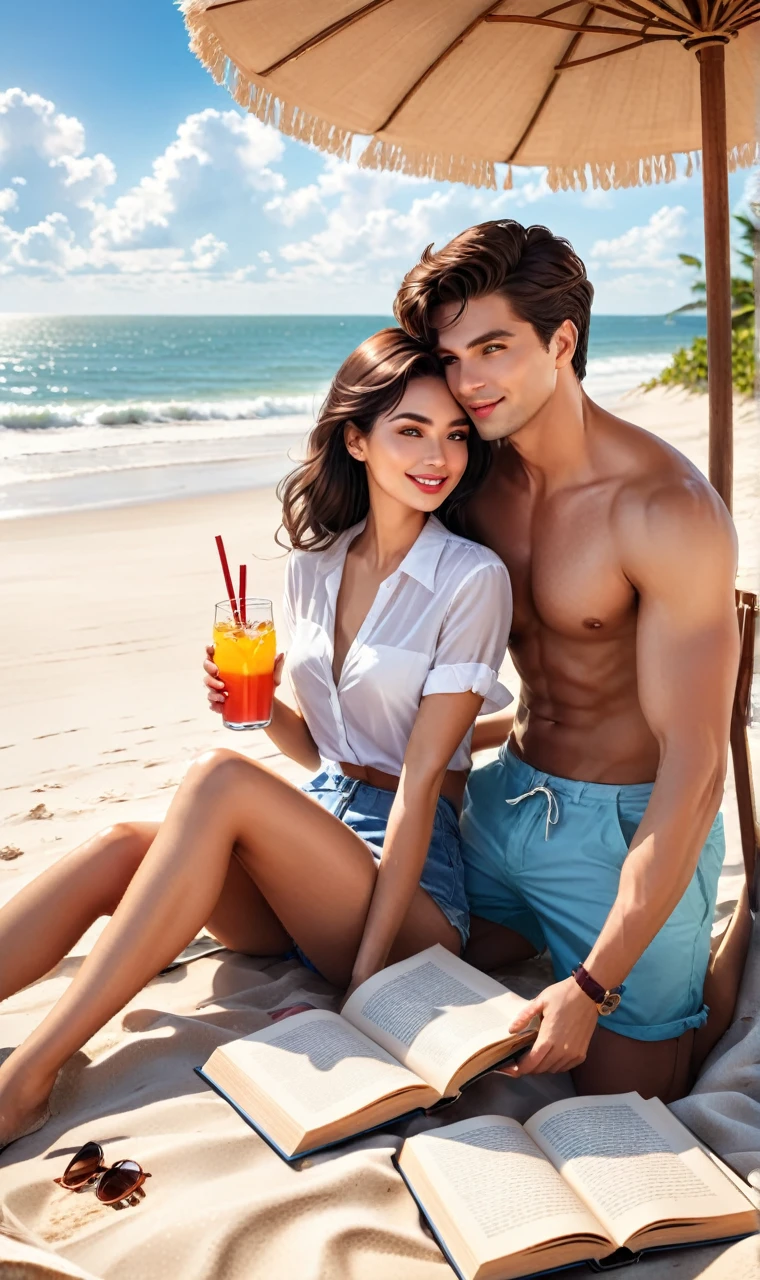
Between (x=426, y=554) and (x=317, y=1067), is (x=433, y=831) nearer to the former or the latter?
(x=426, y=554)

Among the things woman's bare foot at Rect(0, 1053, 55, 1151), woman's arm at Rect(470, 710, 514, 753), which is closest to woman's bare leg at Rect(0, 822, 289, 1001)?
woman's bare foot at Rect(0, 1053, 55, 1151)

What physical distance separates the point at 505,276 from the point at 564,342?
0.22 m

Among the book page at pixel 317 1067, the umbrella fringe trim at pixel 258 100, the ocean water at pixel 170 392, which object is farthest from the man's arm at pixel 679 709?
the ocean water at pixel 170 392

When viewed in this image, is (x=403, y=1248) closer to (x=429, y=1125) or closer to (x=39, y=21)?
(x=429, y=1125)

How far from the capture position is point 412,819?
2.58m

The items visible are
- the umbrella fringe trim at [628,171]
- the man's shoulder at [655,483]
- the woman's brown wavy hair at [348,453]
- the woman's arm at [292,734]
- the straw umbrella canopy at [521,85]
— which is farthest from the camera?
the umbrella fringe trim at [628,171]

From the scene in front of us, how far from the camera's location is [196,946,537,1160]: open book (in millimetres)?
2020

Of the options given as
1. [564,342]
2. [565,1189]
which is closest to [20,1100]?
[565,1189]

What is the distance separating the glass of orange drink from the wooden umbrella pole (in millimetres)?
1221

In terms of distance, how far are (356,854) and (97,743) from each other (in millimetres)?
2548

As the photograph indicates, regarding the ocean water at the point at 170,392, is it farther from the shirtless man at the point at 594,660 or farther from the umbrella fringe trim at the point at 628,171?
the shirtless man at the point at 594,660

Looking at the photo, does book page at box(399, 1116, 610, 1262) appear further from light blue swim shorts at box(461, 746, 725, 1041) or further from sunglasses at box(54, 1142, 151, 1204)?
light blue swim shorts at box(461, 746, 725, 1041)

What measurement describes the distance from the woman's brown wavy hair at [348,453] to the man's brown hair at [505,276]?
98mm

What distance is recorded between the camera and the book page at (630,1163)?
1866 mm
